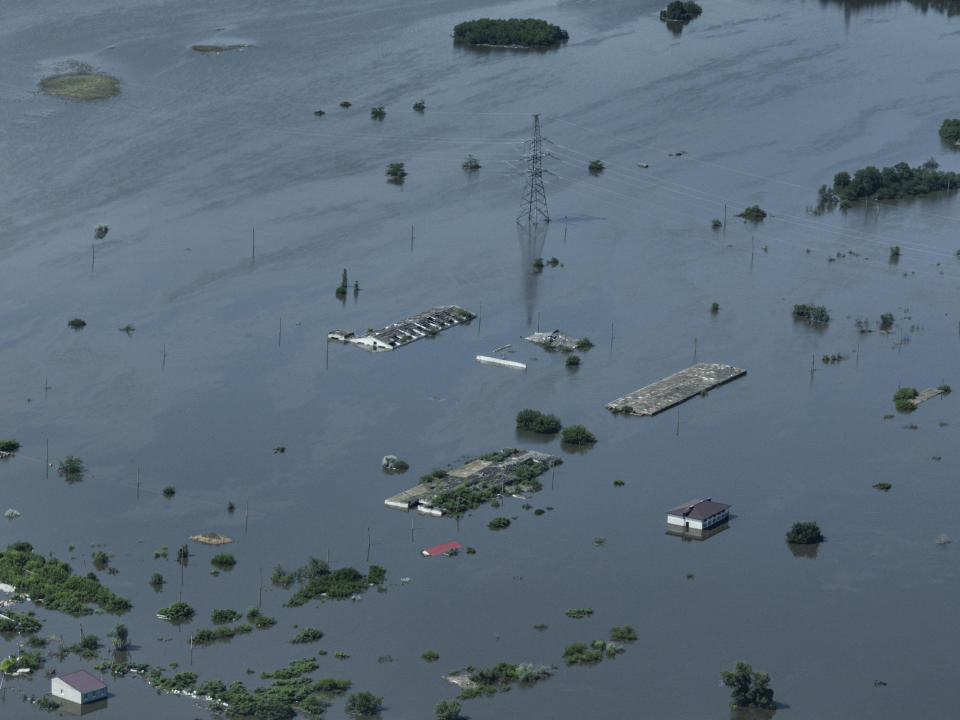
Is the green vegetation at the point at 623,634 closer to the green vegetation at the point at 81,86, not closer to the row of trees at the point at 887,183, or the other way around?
the row of trees at the point at 887,183

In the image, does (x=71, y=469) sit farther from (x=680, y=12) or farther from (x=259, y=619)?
(x=680, y=12)

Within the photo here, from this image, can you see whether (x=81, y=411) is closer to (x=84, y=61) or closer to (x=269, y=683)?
(x=269, y=683)

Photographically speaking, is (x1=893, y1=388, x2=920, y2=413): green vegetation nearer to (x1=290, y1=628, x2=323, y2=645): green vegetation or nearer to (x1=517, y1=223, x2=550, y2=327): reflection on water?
(x1=517, y1=223, x2=550, y2=327): reflection on water

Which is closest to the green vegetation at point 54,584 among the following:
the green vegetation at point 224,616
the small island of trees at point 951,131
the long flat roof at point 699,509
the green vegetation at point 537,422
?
the green vegetation at point 224,616

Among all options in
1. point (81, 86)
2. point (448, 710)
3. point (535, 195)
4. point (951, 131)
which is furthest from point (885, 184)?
point (448, 710)

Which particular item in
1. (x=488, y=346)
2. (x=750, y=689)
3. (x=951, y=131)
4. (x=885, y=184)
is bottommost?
(x=750, y=689)

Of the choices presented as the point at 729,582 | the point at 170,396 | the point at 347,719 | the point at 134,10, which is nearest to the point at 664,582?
the point at 729,582
